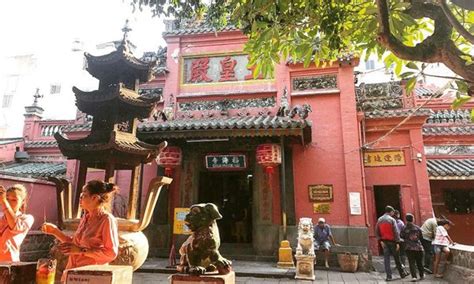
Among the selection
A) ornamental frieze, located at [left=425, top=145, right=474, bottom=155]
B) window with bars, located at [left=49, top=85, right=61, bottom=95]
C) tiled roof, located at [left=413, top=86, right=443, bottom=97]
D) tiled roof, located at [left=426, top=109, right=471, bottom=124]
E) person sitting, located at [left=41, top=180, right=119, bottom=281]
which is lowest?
person sitting, located at [left=41, top=180, right=119, bottom=281]

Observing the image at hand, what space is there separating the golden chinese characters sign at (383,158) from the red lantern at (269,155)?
10.5 feet

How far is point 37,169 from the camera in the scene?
12.9m

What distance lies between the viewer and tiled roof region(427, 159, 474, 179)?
1051cm

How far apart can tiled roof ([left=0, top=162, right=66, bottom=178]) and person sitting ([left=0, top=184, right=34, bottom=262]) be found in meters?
9.66

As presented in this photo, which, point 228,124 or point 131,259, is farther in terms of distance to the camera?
point 228,124

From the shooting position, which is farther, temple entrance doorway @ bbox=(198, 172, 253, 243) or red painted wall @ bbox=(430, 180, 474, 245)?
temple entrance doorway @ bbox=(198, 172, 253, 243)

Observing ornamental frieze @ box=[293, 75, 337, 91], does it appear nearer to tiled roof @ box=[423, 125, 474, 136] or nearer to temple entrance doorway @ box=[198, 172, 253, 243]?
temple entrance doorway @ box=[198, 172, 253, 243]

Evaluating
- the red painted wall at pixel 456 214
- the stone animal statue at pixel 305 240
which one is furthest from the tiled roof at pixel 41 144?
the red painted wall at pixel 456 214

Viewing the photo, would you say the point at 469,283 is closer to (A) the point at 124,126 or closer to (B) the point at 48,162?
(A) the point at 124,126

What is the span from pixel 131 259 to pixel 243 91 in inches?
317

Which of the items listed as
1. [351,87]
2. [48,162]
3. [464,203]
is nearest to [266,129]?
[351,87]

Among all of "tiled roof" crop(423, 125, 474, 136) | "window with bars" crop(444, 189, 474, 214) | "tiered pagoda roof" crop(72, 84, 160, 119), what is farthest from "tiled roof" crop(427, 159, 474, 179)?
"tiered pagoda roof" crop(72, 84, 160, 119)

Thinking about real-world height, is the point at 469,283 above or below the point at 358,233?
below

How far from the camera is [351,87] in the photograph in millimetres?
10875
